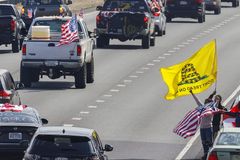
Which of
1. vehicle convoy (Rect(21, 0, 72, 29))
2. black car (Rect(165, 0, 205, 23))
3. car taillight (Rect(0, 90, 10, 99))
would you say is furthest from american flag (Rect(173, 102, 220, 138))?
black car (Rect(165, 0, 205, 23))

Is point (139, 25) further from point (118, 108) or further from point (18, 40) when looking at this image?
point (118, 108)

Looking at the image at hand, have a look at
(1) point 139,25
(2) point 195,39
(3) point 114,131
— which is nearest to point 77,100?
(3) point 114,131

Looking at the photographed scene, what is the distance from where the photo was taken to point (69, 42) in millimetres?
43375

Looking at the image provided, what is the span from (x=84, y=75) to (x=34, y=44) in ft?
6.76

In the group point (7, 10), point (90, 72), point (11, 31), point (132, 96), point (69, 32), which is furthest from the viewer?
point (7, 10)

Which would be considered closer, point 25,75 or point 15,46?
point 25,75

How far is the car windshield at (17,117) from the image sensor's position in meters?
29.8

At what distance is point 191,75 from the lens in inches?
1281

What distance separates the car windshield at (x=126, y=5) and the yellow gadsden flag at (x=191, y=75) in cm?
2560

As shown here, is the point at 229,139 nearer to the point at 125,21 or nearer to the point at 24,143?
the point at 24,143

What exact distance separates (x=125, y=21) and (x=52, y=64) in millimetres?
13443

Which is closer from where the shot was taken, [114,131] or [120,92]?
[114,131]

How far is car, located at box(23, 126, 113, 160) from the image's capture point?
83.0 feet

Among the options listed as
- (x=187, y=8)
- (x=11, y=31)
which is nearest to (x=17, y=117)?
(x=11, y=31)
